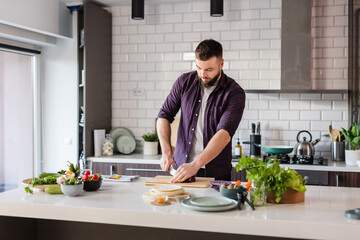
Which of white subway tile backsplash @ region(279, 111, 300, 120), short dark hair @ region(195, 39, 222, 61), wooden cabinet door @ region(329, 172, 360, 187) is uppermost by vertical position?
short dark hair @ region(195, 39, 222, 61)

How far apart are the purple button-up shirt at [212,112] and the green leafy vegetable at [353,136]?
1.75m

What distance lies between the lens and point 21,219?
2.85 metres

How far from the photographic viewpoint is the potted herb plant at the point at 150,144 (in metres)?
5.36

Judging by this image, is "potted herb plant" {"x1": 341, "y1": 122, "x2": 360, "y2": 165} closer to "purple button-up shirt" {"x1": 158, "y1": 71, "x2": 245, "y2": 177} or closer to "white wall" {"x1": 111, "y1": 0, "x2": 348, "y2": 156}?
"white wall" {"x1": 111, "y1": 0, "x2": 348, "y2": 156}

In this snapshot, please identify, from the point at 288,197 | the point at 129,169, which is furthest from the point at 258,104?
the point at 288,197

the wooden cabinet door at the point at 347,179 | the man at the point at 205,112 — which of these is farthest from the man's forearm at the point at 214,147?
the wooden cabinet door at the point at 347,179

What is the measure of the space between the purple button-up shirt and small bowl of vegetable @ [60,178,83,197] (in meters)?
1.10

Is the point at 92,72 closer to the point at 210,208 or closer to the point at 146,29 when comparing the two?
the point at 146,29

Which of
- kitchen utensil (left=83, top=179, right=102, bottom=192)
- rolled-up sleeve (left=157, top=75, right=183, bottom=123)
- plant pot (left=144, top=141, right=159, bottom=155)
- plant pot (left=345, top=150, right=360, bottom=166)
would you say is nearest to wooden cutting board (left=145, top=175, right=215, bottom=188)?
kitchen utensil (left=83, top=179, right=102, bottom=192)

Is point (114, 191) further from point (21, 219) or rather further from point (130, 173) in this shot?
point (130, 173)

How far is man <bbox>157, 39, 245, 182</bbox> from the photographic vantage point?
3314 mm

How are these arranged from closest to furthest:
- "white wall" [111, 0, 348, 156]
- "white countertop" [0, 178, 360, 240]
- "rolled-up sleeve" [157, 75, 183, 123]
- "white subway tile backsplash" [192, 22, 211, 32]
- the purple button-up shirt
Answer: "white countertop" [0, 178, 360, 240], the purple button-up shirt, "rolled-up sleeve" [157, 75, 183, 123], "white wall" [111, 0, 348, 156], "white subway tile backsplash" [192, 22, 211, 32]

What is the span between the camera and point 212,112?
11.5ft

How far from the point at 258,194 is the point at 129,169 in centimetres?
279
